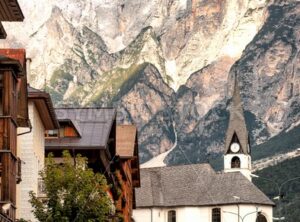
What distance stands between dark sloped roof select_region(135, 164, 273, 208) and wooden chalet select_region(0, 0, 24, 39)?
113 meters

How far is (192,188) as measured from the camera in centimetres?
14962

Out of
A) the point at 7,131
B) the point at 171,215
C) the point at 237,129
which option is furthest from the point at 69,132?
the point at 237,129

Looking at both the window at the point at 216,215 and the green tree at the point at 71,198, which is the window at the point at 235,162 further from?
the green tree at the point at 71,198

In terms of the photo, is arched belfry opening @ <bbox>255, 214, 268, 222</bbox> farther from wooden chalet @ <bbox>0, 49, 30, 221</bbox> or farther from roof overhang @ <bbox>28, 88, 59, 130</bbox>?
wooden chalet @ <bbox>0, 49, 30, 221</bbox>

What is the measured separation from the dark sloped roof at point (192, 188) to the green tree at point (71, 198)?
336 ft

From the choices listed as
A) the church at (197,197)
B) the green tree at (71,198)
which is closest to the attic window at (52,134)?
the green tree at (71,198)

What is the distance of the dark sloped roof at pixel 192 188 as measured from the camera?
145 metres

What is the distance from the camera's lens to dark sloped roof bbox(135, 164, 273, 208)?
14462 centimetres

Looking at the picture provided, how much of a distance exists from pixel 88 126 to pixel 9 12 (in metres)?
29.1

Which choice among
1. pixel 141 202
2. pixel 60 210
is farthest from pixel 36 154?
pixel 141 202

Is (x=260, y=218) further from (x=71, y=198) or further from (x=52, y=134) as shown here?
(x=71, y=198)

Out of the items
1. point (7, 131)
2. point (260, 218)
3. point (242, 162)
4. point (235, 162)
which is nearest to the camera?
point (7, 131)

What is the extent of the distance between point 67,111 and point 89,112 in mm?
1437

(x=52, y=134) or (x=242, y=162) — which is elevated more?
(x=242, y=162)
